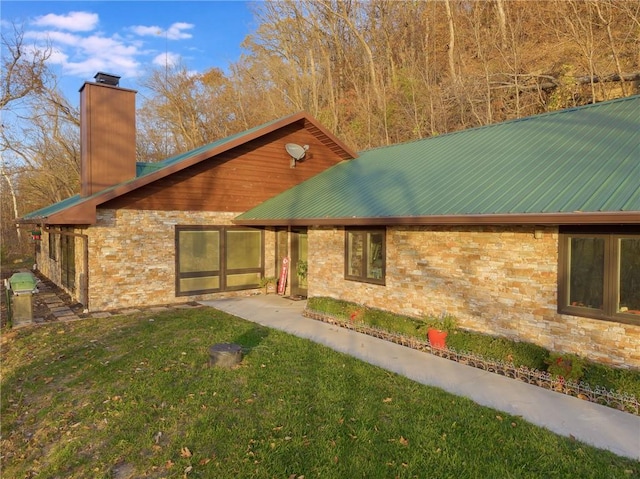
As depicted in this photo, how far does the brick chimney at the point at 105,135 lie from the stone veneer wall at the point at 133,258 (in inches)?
63.5

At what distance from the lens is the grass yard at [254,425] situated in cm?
378

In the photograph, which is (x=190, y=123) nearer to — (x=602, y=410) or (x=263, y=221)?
(x=263, y=221)

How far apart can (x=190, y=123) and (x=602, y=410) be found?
33.1 m

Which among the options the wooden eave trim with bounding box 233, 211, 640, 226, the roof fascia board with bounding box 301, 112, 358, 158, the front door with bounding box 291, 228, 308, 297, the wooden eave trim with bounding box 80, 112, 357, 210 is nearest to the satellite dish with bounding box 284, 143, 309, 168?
the wooden eave trim with bounding box 80, 112, 357, 210

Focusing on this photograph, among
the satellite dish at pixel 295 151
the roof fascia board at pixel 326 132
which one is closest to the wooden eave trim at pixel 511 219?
the satellite dish at pixel 295 151

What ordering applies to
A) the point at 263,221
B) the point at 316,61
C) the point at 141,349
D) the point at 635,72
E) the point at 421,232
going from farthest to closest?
the point at 316,61 < the point at 635,72 < the point at 263,221 < the point at 421,232 < the point at 141,349

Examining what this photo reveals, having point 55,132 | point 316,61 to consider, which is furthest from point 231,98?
point 55,132

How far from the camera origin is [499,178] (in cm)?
772

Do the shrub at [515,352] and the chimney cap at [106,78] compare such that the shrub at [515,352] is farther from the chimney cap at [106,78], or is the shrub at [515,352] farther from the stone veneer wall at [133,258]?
the chimney cap at [106,78]

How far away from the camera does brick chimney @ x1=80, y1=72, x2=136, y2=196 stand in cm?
1146

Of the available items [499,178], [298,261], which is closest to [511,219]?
[499,178]

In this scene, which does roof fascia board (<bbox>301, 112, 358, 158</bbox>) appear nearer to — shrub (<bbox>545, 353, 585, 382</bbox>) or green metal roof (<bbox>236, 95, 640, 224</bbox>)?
green metal roof (<bbox>236, 95, 640, 224</bbox>)

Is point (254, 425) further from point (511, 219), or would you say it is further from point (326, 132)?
point (326, 132)

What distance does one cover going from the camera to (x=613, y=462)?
3.75m
